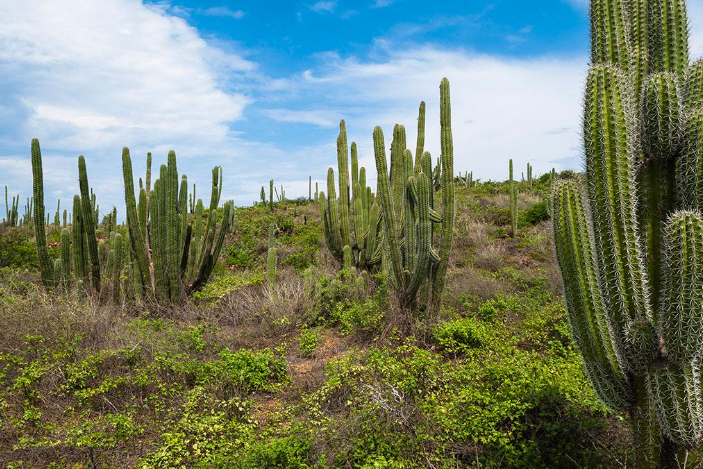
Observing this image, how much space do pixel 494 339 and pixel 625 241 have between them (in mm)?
4081

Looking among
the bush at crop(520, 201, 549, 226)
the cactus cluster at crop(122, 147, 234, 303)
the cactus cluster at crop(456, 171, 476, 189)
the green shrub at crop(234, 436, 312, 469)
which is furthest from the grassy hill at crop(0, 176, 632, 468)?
the cactus cluster at crop(456, 171, 476, 189)

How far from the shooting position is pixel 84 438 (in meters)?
4.27

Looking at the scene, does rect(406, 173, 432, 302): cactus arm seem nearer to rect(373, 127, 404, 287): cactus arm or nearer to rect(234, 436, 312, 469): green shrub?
rect(373, 127, 404, 287): cactus arm

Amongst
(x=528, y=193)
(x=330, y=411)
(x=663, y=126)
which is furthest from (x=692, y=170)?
(x=528, y=193)

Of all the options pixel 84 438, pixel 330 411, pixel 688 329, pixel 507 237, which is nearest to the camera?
pixel 688 329

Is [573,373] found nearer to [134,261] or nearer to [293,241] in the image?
[134,261]

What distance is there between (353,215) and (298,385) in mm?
4991

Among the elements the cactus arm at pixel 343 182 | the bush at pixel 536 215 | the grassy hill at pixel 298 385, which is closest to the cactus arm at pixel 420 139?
the cactus arm at pixel 343 182

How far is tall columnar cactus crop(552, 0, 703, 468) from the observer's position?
9.77 feet

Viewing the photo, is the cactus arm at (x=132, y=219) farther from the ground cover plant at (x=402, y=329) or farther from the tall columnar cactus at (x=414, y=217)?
the tall columnar cactus at (x=414, y=217)

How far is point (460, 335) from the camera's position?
699cm

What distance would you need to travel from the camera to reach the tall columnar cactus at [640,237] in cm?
298

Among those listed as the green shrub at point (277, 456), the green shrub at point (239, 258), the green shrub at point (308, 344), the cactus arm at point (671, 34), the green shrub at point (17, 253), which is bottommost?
the green shrub at point (277, 456)

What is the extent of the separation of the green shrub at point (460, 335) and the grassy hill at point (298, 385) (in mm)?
32
